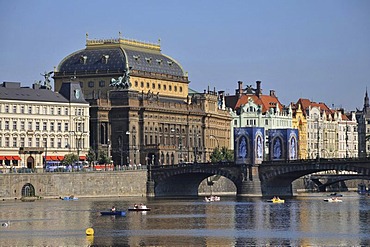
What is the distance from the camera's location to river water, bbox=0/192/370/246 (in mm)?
116562

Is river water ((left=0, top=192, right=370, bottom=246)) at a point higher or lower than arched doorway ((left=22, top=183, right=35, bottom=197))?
lower

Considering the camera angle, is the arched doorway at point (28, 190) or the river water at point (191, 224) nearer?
the river water at point (191, 224)

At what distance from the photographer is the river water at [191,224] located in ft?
382

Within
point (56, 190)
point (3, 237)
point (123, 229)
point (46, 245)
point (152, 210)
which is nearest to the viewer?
point (46, 245)

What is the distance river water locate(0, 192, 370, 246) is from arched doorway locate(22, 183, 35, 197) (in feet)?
21.9

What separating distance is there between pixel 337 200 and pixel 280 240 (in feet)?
242

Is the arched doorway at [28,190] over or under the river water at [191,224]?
over

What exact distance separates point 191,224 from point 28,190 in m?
59.3

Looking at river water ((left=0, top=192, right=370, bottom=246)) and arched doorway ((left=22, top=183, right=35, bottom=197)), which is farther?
arched doorway ((left=22, top=183, right=35, bottom=197))

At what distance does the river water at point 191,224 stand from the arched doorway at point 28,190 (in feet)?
21.9

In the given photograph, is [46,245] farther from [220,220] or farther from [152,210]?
[152,210]

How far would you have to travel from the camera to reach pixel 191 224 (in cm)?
13725

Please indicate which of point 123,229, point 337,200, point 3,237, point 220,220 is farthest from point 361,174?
point 3,237

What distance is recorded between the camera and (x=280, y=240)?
117m
